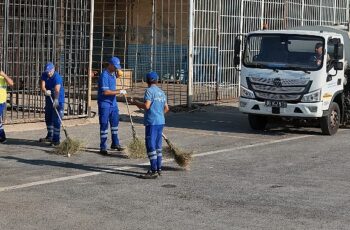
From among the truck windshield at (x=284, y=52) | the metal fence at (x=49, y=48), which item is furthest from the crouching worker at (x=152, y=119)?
the metal fence at (x=49, y=48)

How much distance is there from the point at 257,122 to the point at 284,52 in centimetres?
195

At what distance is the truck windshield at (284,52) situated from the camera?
1367 centimetres

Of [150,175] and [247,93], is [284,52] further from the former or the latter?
[150,175]

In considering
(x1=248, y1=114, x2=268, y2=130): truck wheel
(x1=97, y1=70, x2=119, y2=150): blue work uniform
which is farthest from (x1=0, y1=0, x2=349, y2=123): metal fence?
(x1=248, y1=114, x2=268, y2=130): truck wheel

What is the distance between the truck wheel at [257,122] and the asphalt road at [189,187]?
153cm

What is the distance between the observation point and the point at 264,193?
8406mm

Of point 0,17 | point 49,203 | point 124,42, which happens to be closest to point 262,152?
point 49,203

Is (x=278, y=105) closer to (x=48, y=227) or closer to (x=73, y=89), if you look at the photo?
(x=73, y=89)

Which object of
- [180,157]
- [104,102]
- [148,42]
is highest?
[148,42]

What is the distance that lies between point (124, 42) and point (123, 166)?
1277cm

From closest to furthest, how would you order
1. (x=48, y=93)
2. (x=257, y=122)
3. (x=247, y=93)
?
1. (x=48, y=93)
2. (x=247, y=93)
3. (x=257, y=122)

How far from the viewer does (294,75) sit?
13.6 m

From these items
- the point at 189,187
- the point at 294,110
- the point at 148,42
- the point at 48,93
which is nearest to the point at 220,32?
the point at 148,42

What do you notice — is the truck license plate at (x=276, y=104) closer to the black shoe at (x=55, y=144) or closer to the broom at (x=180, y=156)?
the broom at (x=180, y=156)
